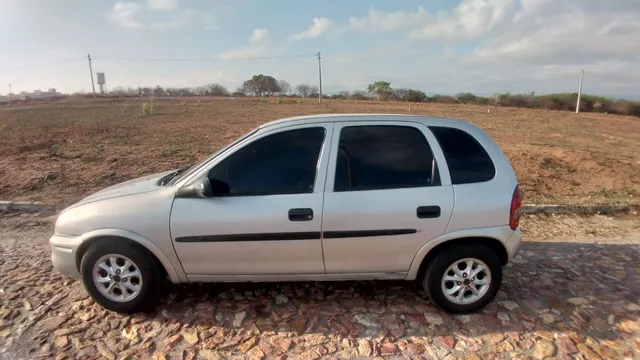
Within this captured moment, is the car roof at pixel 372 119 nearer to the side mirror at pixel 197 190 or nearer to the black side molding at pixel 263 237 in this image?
the side mirror at pixel 197 190

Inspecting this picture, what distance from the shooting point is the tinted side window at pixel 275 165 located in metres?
3.12

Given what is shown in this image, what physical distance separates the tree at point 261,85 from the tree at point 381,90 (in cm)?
2138

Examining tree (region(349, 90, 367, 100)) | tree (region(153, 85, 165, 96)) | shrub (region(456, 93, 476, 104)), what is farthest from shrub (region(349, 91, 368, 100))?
tree (region(153, 85, 165, 96))

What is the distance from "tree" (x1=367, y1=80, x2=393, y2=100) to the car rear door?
50.1 m

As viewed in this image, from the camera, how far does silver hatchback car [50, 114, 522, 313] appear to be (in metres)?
3.05

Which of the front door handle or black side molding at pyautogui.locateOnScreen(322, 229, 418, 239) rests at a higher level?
the front door handle

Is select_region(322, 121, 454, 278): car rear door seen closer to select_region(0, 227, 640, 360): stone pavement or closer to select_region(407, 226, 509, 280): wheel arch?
select_region(407, 226, 509, 280): wheel arch

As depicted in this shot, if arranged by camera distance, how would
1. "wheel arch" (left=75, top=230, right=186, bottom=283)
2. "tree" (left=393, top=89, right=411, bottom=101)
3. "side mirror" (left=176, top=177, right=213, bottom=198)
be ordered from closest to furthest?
"side mirror" (left=176, top=177, right=213, bottom=198), "wheel arch" (left=75, top=230, right=186, bottom=283), "tree" (left=393, top=89, right=411, bottom=101)

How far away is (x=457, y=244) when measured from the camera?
10.4 feet

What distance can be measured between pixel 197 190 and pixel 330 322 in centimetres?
151

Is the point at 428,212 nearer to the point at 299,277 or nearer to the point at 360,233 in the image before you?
the point at 360,233

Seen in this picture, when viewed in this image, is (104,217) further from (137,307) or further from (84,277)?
(137,307)

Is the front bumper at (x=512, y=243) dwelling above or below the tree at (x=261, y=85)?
below

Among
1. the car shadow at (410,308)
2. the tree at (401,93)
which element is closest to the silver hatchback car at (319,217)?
the car shadow at (410,308)
